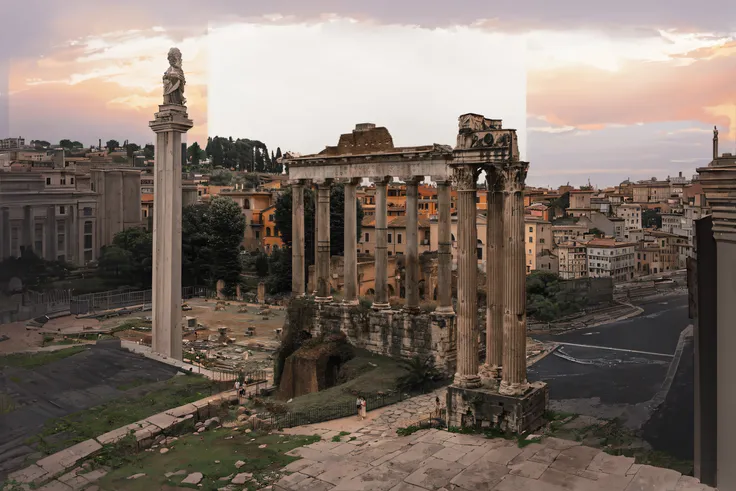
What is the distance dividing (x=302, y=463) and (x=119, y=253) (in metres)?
22.4

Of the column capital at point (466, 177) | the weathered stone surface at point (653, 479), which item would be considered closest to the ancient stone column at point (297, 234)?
the column capital at point (466, 177)

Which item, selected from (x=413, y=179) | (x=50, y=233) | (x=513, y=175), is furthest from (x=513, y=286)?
(x=50, y=233)

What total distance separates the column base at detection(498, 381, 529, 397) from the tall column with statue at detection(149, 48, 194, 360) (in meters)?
11.8

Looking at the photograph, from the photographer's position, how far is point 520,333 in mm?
12273

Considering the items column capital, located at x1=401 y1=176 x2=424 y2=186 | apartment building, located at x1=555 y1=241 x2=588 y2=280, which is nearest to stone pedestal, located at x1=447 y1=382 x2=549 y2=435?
column capital, located at x1=401 y1=176 x2=424 y2=186

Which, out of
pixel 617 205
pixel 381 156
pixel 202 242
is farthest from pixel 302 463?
pixel 617 205

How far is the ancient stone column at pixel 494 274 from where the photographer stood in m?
13.0

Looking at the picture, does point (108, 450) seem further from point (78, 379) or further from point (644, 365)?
point (644, 365)

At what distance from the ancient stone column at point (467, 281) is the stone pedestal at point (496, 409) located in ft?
1.20

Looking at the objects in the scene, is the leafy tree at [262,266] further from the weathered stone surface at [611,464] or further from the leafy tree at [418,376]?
the weathered stone surface at [611,464]

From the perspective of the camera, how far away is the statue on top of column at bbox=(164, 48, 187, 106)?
19.7 m

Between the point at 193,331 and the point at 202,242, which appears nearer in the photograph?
the point at 193,331

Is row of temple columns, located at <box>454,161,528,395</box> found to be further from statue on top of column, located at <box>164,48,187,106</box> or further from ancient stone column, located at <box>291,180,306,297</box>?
statue on top of column, located at <box>164,48,187,106</box>

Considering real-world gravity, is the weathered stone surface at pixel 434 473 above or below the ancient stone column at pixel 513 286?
below
